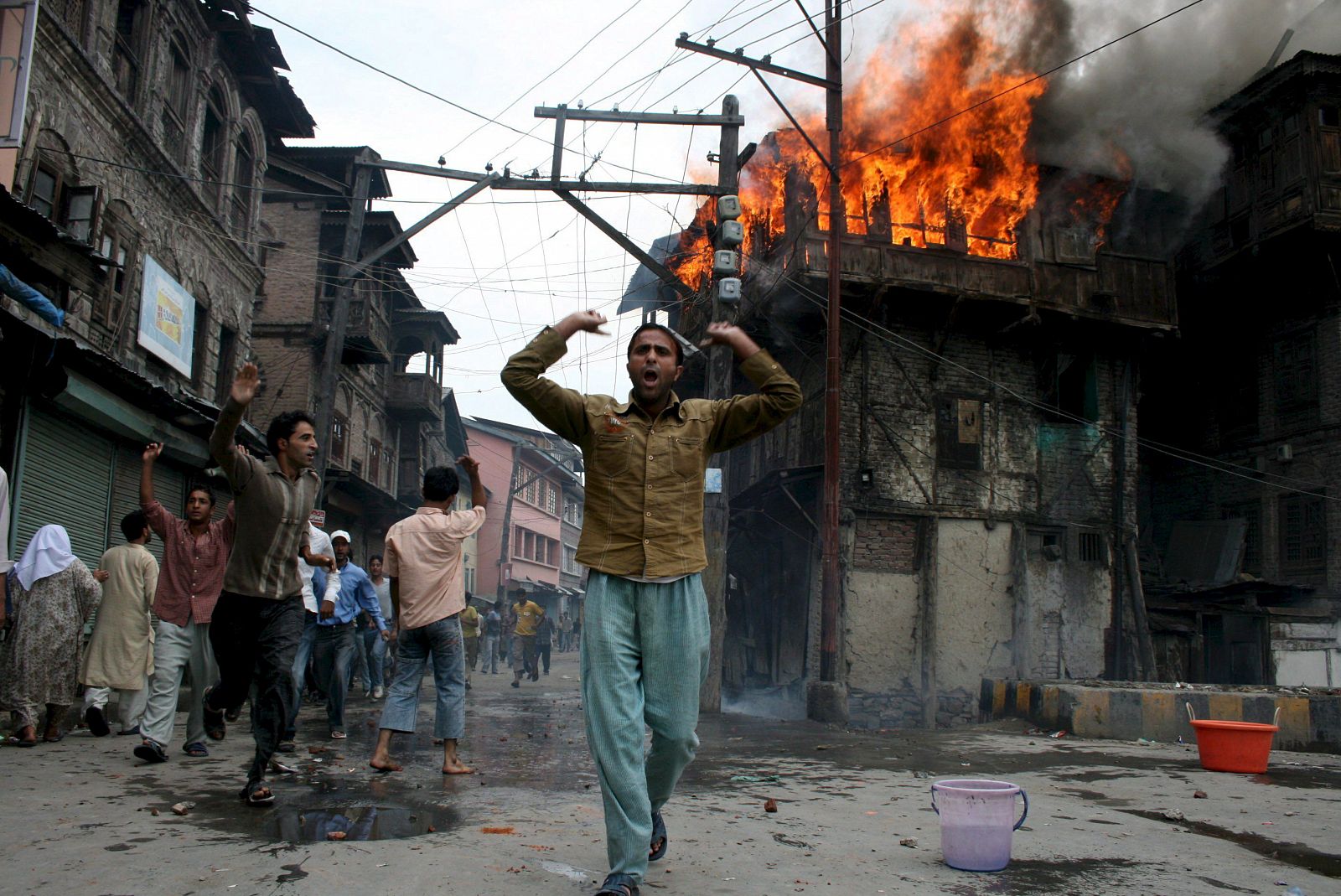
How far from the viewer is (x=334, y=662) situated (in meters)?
8.82

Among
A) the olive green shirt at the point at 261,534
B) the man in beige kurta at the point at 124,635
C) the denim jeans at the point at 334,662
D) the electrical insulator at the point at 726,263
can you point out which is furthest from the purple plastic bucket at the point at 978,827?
the electrical insulator at the point at 726,263

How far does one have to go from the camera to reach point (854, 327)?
20.0 metres

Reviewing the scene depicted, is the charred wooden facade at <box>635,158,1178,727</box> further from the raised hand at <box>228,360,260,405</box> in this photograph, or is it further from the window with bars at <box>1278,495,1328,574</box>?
the raised hand at <box>228,360,260,405</box>

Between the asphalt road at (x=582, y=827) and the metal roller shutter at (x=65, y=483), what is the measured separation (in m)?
2.98

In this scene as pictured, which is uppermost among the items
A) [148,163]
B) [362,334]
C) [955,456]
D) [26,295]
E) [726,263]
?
[362,334]

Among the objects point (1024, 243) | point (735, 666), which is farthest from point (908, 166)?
point (735, 666)

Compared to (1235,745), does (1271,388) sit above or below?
above

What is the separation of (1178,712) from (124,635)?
10935mm

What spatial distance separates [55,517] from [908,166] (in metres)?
18.2

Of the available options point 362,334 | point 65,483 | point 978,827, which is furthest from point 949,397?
point 978,827

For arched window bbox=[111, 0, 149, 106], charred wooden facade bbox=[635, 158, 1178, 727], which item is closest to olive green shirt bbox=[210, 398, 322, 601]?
arched window bbox=[111, 0, 149, 106]

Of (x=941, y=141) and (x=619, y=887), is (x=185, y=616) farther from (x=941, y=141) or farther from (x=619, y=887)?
(x=941, y=141)

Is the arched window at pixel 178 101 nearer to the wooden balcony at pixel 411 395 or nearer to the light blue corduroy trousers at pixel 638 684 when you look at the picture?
the light blue corduroy trousers at pixel 638 684

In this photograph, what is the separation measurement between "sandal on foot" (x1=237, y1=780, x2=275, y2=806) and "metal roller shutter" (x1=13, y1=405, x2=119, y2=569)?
6.32 m
